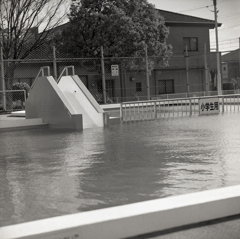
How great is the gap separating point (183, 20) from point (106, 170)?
34.3 m

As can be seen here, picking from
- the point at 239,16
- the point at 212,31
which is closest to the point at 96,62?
the point at 212,31

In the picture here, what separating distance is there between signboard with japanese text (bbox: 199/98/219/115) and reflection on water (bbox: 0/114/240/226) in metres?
7.17

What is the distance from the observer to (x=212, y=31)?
3988 centimetres

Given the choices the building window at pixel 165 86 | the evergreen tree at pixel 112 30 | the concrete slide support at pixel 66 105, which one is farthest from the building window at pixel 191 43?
the concrete slide support at pixel 66 105

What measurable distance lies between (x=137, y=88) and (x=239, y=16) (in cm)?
2614

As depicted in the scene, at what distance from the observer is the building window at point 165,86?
3565 cm

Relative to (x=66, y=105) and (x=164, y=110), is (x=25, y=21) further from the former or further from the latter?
(x=66, y=105)

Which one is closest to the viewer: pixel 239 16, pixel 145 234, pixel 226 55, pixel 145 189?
pixel 145 234

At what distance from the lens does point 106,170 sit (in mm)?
6934

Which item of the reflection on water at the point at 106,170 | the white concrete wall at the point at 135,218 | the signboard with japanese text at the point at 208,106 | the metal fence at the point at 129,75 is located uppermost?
the metal fence at the point at 129,75

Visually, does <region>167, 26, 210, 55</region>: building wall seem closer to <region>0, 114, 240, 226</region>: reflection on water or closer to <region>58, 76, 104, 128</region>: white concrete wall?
<region>58, 76, 104, 128</region>: white concrete wall

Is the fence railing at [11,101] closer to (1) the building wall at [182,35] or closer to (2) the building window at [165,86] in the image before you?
(2) the building window at [165,86]

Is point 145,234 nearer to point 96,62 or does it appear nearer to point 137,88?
point 96,62

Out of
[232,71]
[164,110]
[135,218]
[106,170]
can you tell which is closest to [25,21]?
[164,110]
